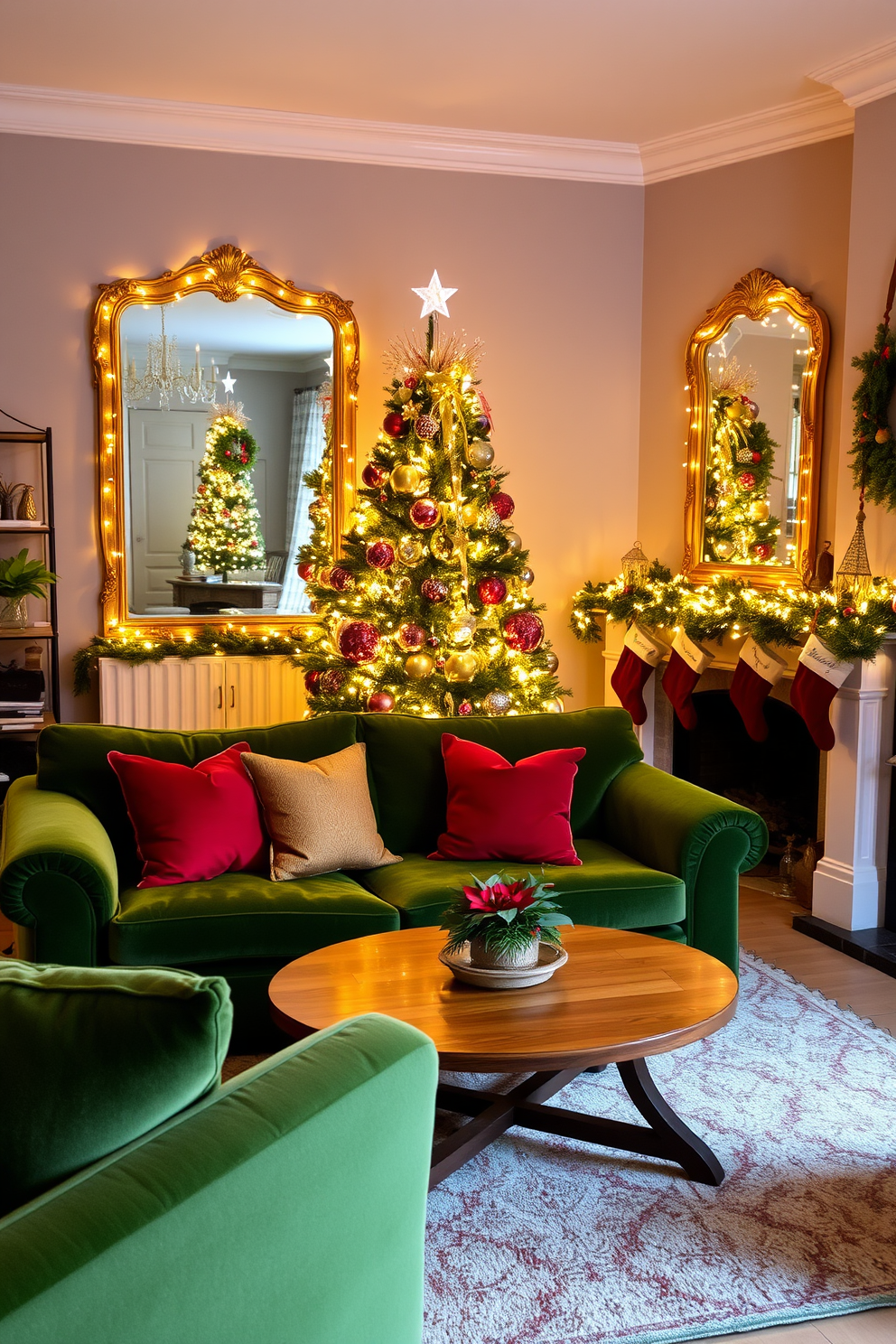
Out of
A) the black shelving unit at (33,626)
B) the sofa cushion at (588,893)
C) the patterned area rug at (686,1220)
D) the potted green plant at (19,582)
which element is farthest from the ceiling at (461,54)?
the patterned area rug at (686,1220)

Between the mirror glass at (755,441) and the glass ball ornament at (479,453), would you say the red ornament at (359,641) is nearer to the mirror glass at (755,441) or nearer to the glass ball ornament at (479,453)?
the glass ball ornament at (479,453)

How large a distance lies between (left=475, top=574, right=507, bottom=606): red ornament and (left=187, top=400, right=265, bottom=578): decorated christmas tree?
1.25m

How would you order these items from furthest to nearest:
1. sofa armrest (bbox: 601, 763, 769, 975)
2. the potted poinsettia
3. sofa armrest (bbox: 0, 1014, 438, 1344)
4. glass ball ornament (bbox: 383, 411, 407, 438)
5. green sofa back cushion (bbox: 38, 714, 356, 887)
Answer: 1. glass ball ornament (bbox: 383, 411, 407, 438)
2. green sofa back cushion (bbox: 38, 714, 356, 887)
3. sofa armrest (bbox: 601, 763, 769, 975)
4. the potted poinsettia
5. sofa armrest (bbox: 0, 1014, 438, 1344)

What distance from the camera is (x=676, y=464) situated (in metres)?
5.65

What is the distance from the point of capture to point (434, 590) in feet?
15.3

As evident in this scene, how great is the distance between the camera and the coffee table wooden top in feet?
7.42

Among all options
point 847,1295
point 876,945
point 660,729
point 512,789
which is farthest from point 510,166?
point 847,1295

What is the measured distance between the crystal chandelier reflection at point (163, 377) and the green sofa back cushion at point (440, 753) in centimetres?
213

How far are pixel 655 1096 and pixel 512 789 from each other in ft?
3.73

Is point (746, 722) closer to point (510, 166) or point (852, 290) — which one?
point (852, 290)

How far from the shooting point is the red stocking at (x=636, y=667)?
17.5ft

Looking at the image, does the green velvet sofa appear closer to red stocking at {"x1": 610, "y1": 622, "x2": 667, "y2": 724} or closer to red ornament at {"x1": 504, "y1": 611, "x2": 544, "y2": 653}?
red ornament at {"x1": 504, "y1": 611, "x2": 544, "y2": 653}

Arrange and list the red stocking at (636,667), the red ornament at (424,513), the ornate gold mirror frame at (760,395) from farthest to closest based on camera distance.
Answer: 1. the red stocking at (636,667)
2. the ornate gold mirror frame at (760,395)
3. the red ornament at (424,513)

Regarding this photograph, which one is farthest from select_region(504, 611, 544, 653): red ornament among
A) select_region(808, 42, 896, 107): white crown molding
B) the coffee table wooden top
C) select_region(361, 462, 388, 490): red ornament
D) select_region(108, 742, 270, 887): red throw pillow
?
select_region(808, 42, 896, 107): white crown molding
